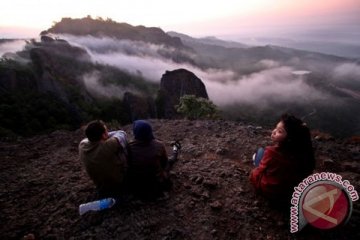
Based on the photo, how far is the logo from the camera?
402cm

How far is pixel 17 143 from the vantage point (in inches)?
406

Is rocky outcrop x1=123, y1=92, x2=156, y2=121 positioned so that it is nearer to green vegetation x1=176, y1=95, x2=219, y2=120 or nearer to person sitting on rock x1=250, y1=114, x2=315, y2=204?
green vegetation x1=176, y1=95, x2=219, y2=120

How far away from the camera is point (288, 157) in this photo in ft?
15.5

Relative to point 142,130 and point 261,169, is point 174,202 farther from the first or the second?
point 261,169

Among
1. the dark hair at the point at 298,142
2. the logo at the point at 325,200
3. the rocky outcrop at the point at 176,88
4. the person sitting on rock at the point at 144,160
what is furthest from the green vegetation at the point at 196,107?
the rocky outcrop at the point at 176,88

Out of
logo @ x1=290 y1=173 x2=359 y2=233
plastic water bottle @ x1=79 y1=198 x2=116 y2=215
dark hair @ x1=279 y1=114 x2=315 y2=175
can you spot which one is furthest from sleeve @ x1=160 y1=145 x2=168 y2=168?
Answer: logo @ x1=290 y1=173 x2=359 y2=233

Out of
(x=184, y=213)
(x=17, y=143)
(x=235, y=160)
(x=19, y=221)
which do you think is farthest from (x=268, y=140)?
(x=17, y=143)

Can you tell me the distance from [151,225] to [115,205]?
968 mm

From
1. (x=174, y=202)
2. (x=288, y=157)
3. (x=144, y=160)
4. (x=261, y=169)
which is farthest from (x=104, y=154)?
(x=288, y=157)

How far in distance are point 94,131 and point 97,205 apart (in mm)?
1575

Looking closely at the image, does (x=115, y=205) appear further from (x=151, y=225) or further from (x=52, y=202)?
(x=52, y=202)

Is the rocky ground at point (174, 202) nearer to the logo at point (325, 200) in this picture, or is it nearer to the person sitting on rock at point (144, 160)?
the person sitting on rock at point (144, 160)

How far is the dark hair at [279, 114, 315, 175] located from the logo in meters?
0.53

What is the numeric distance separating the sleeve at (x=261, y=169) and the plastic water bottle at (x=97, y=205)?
120 inches
